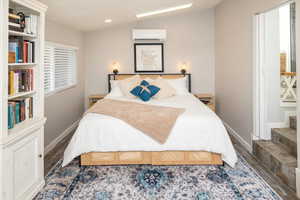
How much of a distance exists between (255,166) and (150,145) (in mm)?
1358

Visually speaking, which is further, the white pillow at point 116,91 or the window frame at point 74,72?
the white pillow at point 116,91

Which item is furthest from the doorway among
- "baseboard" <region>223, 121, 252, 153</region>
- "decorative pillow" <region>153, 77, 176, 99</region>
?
"decorative pillow" <region>153, 77, 176, 99</region>

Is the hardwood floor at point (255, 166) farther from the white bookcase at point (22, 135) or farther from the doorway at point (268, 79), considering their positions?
the white bookcase at point (22, 135)

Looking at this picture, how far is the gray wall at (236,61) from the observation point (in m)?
3.34

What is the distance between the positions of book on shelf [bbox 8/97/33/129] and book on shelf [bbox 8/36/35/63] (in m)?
0.37

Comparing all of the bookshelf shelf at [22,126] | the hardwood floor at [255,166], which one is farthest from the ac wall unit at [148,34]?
the bookshelf shelf at [22,126]

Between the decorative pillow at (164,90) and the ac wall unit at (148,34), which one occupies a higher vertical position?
the ac wall unit at (148,34)

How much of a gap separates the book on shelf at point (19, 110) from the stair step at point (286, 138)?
2960mm

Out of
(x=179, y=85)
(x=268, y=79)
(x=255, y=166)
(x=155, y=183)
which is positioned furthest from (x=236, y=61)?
(x=155, y=183)

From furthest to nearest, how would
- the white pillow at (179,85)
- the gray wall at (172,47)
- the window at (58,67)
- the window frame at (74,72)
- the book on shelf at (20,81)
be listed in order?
the gray wall at (172,47) < the white pillow at (179,85) < the window at (58,67) < the window frame at (74,72) < the book on shelf at (20,81)

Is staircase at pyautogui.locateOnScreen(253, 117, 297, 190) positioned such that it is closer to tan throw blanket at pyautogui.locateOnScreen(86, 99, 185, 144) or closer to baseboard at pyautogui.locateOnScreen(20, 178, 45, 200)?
tan throw blanket at pyautogui.locateOnScreen(86, 99, 185, 144)

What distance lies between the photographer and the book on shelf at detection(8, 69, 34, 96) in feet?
6.26

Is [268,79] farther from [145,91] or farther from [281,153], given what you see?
[145,91]

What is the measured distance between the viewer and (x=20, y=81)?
2.08 metres
